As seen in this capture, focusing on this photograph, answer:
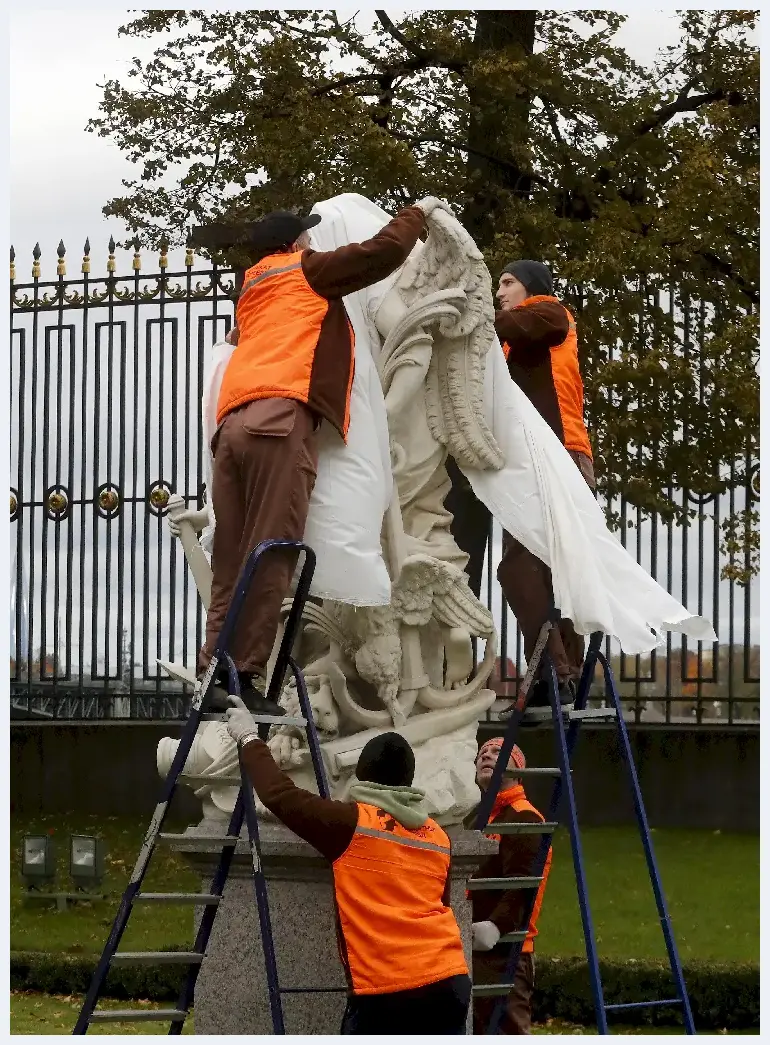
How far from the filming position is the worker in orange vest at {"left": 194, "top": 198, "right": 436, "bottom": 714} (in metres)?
6.00

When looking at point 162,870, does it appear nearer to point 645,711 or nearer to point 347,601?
point 645,711

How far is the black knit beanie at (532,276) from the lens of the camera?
25.0 feet

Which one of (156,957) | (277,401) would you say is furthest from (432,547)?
(156,957)

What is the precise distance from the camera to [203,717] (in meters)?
5.77

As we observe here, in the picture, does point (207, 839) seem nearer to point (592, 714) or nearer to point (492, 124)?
point (592, 714)

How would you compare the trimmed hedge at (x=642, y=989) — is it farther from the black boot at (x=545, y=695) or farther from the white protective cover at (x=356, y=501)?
the white protective cover at (x=356, y=501)

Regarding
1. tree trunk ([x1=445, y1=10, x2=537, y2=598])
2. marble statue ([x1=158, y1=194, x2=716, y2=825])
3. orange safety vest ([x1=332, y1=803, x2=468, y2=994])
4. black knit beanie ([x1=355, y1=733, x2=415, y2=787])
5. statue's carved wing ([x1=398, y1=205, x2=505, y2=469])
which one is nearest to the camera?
orange safety vest ([x1=332, y1=803, x2=468, y2=994])

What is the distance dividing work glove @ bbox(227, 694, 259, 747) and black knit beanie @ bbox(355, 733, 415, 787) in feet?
1.18

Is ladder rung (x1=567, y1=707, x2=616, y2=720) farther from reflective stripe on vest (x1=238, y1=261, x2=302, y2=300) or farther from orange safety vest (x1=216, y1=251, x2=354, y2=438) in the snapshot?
reflective stripe on vest (x1=238, y1=261, x2=302, y2=300)

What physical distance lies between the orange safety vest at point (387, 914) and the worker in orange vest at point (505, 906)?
123cm

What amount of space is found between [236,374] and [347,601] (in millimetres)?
884

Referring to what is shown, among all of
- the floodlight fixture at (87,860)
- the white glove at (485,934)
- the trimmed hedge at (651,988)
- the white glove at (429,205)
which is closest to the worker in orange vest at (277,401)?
the white glove at (429,205)

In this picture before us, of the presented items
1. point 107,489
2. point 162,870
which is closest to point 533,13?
point 107,489

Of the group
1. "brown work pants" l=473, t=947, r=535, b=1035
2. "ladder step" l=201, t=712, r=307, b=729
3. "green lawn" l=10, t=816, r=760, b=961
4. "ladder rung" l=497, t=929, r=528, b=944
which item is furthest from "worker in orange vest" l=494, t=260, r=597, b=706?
"green lawn" l=10, t=816, r=760, b=961
